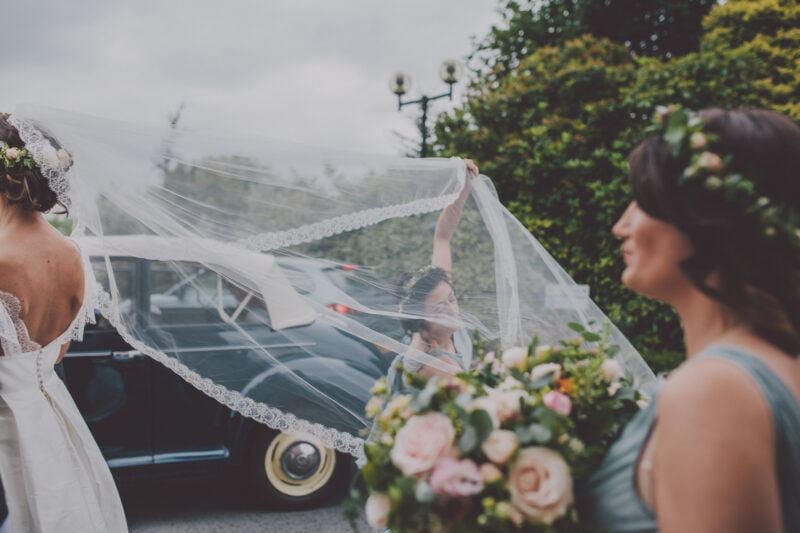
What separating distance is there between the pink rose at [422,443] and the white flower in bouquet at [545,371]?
1.08ft

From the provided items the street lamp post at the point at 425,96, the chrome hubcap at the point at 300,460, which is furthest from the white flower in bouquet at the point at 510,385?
the street lamp post at the point at 425,96

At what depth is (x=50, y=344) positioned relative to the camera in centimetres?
255

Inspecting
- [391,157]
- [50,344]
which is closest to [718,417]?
[391,157]

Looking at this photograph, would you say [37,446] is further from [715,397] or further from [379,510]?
[715,397]

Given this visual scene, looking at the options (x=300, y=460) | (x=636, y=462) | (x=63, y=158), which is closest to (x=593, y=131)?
(x=300, y=460)

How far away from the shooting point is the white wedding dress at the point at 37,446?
2.39 meters

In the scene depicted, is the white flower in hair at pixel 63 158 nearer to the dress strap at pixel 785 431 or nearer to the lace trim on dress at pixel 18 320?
the lace trim on dress at pixel 18 320

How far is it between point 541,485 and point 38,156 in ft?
7.43

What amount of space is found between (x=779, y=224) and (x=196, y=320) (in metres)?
2.68

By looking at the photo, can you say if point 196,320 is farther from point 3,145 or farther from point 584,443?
point 584,443

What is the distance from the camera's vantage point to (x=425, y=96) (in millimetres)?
9516

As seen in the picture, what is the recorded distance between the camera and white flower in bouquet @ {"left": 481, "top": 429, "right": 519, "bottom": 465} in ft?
4.01

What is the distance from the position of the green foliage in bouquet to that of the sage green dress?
538 centimetres

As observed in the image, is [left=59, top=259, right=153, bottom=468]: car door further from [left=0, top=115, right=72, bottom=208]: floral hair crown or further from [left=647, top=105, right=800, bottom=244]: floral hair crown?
[left=647, top=105, right=800, bottom=244]: floral hair crown
